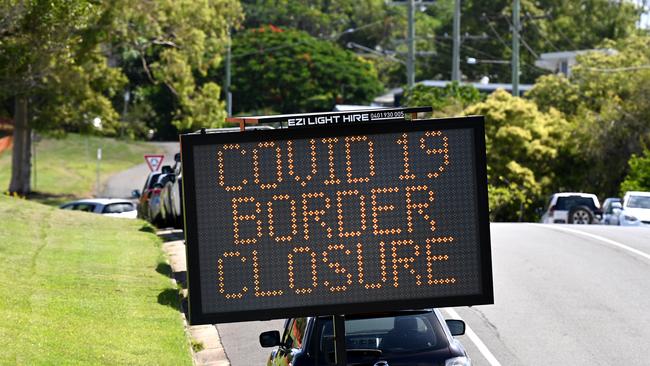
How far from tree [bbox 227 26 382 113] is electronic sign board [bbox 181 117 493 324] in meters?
76.5

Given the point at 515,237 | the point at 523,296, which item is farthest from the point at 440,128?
the point at 515,237

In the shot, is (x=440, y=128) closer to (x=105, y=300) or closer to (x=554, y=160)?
(x=105, y=300)

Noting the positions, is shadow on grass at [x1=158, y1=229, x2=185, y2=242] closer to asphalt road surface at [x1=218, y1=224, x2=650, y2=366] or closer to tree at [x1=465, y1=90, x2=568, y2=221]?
asphalt road surface at [x1=218, y1=224, x2=650, y2=366]

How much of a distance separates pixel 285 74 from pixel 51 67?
52509 mm

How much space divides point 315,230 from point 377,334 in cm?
239

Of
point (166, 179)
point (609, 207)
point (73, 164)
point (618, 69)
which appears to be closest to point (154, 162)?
point (166, 179)

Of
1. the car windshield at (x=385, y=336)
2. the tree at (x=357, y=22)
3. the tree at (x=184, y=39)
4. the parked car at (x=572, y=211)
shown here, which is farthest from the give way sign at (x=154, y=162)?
the tree at (x=357, y=22)

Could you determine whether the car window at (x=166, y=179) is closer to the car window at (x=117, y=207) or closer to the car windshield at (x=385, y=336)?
the car window at (x=117, y=207)

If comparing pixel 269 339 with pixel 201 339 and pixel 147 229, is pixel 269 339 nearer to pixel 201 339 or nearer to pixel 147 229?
pixel 201 339

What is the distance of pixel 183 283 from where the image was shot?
20.8 metres

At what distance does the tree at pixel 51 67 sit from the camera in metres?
25.0

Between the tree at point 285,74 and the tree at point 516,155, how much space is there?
36041 mm

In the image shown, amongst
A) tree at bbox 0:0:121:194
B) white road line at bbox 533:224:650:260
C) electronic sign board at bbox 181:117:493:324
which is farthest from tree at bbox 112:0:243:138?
electronic sign board at bbox 181:117:493:324

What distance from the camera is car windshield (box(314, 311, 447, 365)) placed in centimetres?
1004
